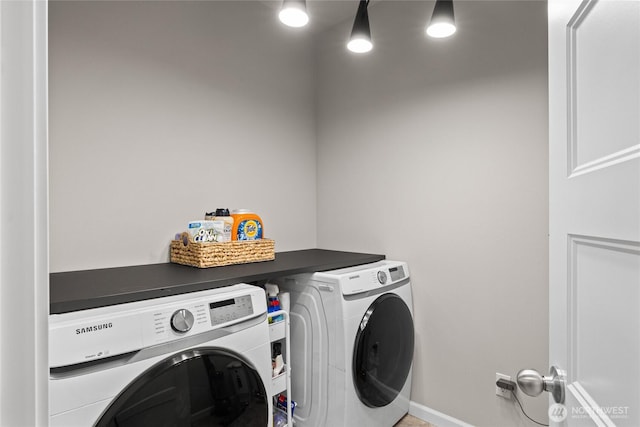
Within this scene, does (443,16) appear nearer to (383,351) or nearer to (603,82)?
(603,82)

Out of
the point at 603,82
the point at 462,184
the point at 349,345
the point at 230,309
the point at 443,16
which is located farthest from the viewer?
the point at 462,184

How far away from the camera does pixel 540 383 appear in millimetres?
725

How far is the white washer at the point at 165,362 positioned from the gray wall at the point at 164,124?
0.69m

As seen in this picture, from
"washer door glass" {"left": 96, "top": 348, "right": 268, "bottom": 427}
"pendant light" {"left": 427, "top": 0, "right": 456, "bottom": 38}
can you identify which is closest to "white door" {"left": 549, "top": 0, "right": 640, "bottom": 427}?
"pendant light" {"left": 427, "top": 0, "right": 456, "bottom": 38}

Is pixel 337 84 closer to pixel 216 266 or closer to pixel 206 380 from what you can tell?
pixel 216 266

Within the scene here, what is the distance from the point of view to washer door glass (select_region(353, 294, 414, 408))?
168cm

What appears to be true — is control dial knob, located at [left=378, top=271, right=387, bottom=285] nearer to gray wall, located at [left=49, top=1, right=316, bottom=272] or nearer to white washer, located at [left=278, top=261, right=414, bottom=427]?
white washer, located at [left=278, top=261, right=414, bottom=427]

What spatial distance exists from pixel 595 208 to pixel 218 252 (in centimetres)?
144

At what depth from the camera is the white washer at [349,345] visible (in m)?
1.65

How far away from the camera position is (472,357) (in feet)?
6.15

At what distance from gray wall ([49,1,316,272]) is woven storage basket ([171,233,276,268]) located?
144 millimetres

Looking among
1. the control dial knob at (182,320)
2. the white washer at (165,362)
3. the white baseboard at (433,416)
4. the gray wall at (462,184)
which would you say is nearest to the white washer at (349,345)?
the white baseboard at (433,416)

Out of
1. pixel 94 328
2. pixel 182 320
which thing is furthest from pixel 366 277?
pixel 94 328

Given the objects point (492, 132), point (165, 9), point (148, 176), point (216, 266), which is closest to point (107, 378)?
point (216, 266)
